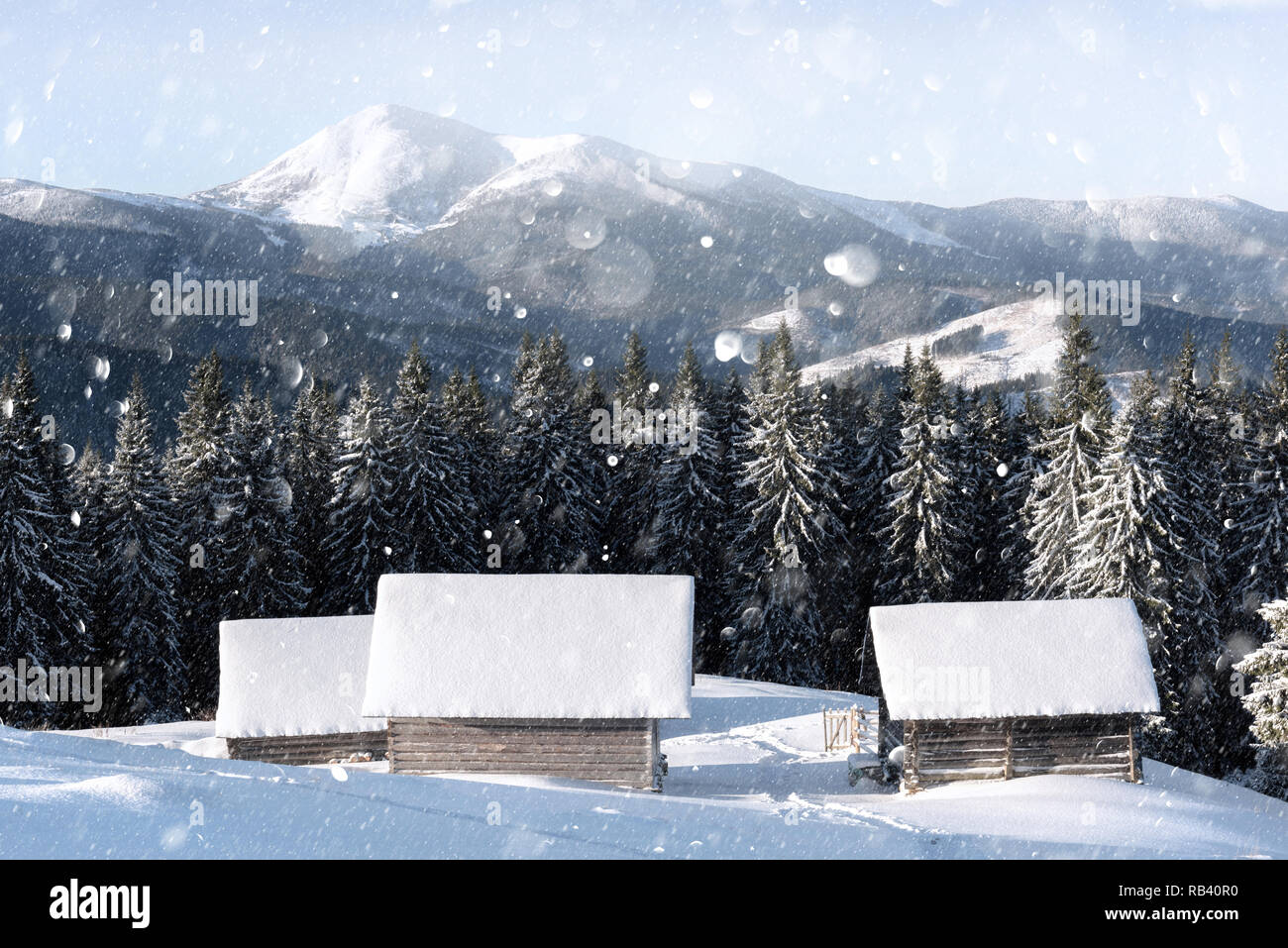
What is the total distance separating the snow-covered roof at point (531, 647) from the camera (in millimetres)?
25734

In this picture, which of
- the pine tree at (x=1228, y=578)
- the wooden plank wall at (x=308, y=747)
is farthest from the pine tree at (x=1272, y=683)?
the wooden plank wall at (x=308, y=747)

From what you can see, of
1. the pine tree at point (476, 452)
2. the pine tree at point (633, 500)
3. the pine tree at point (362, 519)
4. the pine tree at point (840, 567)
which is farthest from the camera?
the pine tree at point (633, 500)

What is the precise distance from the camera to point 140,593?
145 feet

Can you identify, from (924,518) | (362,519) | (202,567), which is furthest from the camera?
(924,518)

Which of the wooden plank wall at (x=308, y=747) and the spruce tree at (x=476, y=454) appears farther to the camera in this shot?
the spruce tree at (x=476, y=454)

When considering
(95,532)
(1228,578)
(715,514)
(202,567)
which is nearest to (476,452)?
(715,514)

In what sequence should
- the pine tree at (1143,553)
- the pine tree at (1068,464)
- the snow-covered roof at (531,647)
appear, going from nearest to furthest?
the snow-covered roof at (531,647) → the pine tree at (1143,553) → the pine tree at (1068,464)

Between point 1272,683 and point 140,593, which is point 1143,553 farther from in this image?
point 140,593

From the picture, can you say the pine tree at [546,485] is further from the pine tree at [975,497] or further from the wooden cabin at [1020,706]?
the wooden cabin at [1020,706]

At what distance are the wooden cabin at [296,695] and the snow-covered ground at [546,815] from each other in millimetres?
1428

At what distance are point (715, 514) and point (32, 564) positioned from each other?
91.6 ft

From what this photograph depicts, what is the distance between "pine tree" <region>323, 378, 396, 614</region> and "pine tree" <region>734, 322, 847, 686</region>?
50.9ft

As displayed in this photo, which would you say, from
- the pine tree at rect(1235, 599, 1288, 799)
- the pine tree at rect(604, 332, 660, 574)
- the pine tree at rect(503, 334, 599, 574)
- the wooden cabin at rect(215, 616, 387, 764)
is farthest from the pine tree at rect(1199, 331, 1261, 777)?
the wooden cabin at rect(215, 616, 387, 764)

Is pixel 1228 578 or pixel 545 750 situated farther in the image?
pixel 1228 578
